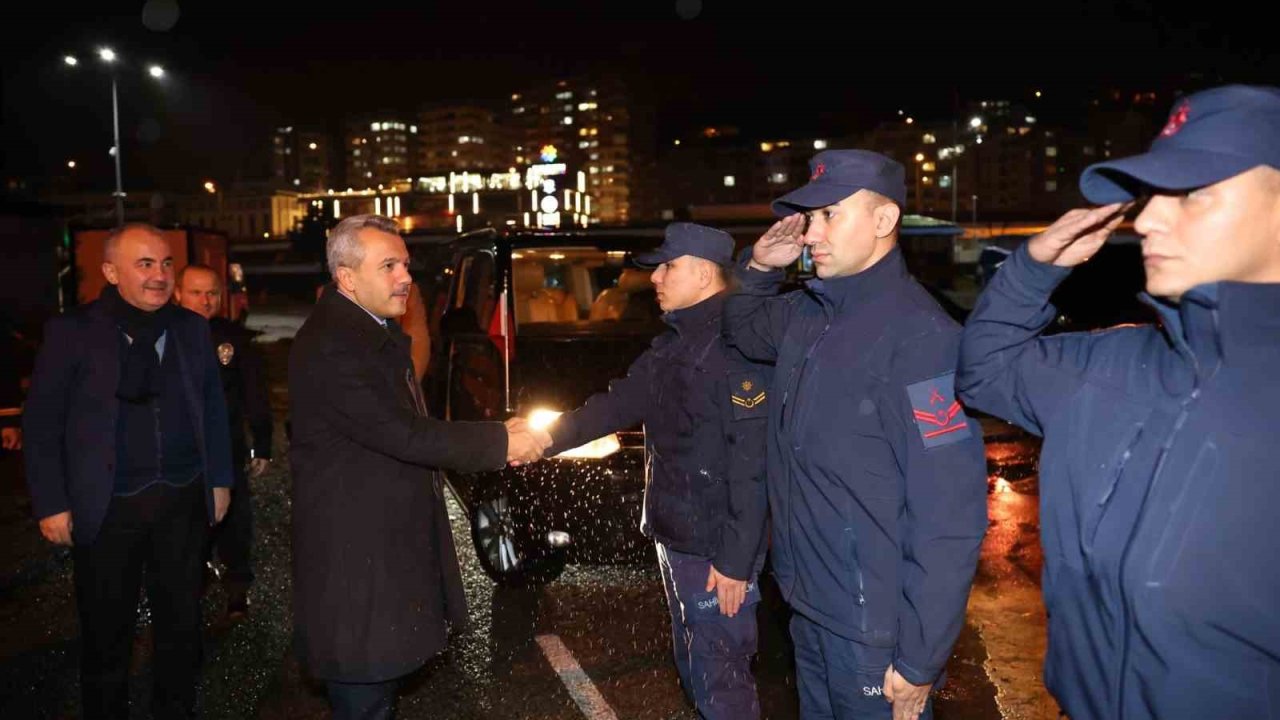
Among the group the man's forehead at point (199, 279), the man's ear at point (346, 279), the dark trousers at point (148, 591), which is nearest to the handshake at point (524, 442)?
the man's ear at point (346, 279)

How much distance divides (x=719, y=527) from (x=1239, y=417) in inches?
76.3

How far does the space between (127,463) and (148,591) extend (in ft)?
1.87

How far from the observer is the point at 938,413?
2.41 meters

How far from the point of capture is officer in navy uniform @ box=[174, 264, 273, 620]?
5.36 metres

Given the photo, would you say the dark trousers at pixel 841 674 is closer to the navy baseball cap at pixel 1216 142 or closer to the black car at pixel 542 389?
the navy baseball cap at pixel 1216 142

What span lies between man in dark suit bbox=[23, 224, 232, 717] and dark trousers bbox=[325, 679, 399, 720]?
126cm

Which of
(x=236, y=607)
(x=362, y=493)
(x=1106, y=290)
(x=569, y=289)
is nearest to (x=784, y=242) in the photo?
(x=362, y=493)

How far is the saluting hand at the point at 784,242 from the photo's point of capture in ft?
10.6

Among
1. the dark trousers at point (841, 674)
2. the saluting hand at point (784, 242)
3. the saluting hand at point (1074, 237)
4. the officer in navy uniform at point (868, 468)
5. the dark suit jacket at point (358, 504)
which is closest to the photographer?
the saluting hand at point (1074, 237)

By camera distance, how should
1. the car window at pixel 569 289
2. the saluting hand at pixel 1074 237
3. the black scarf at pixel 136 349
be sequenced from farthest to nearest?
the car window at pixel 569 289 → the black scarf at pixel 136 349 → the saluting hand at pixel 1074 237

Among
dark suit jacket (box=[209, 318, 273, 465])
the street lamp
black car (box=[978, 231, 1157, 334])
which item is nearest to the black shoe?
dark suit jacket (box=[209, 318, 273, 465])

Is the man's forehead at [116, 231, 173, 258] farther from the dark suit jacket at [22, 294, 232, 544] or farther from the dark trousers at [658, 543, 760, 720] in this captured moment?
the dark trousers at [658, 543, 760, 720]

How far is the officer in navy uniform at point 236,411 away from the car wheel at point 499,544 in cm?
134

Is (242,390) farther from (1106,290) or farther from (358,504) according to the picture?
(1106,290)
